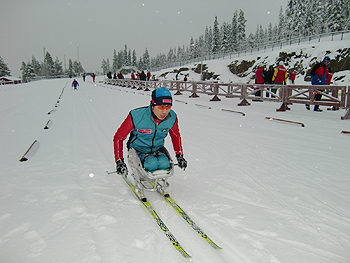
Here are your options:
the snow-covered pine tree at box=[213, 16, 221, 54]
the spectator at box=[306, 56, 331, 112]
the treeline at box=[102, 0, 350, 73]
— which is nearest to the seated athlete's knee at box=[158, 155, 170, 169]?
the spectator at box=[306, 56, 331, 112]

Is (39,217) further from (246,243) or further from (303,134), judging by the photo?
(303,134)

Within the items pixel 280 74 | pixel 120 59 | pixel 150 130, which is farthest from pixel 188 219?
pixel 120 59

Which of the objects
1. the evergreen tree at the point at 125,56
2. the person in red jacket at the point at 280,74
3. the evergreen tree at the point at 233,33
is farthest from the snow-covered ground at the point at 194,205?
the evergreen tree at the point at 125,56

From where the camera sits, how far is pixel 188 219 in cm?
276

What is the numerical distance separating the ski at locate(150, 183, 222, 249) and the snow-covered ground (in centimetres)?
6

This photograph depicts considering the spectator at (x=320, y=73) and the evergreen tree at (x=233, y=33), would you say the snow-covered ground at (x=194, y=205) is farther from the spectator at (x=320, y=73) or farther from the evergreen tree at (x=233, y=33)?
the evergreen tree at (x=233, y=33)

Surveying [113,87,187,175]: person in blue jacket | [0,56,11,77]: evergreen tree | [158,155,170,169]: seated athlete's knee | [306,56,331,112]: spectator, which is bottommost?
[158,155,170,169]: seated athlete's knee

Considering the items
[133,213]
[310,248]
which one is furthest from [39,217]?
[310,248]

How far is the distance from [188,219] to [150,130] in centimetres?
128

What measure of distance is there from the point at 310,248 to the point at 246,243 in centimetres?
64

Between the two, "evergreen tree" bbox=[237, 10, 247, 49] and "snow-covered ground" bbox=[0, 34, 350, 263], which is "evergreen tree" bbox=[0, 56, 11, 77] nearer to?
"evergreen tree" bbox=[237, 10, 247, 49]

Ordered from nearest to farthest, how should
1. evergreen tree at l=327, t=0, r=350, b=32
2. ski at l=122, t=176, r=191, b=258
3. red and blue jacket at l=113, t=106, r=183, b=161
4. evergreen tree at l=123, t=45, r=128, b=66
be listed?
ski at l=122, t=176, r=191, b=258, red and blue jacket at l=113, t=106, r=183, b=161, evergreen tree at l=327, t=0, r=350, b=32, evergreen tree at l=123, t=45, r=128, b=66

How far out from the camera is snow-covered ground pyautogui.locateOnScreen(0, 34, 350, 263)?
2.27 meters

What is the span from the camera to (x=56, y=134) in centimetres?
686
